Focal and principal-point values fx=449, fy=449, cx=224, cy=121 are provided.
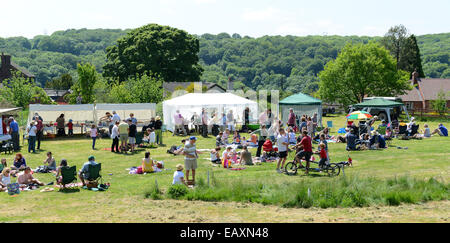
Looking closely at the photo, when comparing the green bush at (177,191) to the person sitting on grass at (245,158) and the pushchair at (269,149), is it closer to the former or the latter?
the person sitting on grass at (245,158)

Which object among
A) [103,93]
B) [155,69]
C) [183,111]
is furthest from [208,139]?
[155,69]

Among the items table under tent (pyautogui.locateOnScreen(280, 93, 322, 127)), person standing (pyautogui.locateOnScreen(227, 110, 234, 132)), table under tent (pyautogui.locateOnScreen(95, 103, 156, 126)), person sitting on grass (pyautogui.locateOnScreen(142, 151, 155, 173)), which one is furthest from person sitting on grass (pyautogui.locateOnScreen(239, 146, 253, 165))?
table under tent (pyautogui.locateOnScreen(95, 103, 156, 126))

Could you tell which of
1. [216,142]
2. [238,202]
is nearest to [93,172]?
[238,202]

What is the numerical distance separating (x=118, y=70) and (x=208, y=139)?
3351cm

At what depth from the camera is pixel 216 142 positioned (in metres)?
20.2

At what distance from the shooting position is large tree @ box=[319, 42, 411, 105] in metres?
43.3

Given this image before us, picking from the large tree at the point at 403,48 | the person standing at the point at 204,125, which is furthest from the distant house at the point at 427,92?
the person standing at the point at 204,125

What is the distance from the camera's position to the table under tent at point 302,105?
89.2 feet

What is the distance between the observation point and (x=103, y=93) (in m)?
43.3

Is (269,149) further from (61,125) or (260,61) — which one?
(260,61)

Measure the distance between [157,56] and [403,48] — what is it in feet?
115

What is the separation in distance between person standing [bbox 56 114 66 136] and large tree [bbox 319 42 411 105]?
28481 mm
